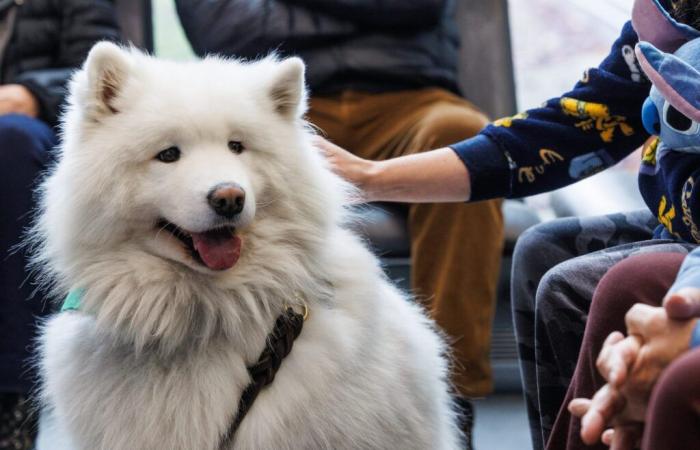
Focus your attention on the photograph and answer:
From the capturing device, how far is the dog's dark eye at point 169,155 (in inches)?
52.0

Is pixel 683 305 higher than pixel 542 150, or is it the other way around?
pixel 683 305

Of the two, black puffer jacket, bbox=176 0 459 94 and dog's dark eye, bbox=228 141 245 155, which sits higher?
dog's dark eye, bbox=228 141 245 155

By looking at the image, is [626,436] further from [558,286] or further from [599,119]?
[599,119]

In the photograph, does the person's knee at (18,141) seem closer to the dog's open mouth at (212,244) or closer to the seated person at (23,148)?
the seated person at (23,148)

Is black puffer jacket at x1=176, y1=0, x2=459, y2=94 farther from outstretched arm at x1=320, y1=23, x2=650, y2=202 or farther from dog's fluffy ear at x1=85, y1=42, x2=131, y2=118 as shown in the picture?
dog's fluffy ear at x1=85, y1=42, x2=131, y2=118

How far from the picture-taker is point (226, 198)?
1235 millimetres

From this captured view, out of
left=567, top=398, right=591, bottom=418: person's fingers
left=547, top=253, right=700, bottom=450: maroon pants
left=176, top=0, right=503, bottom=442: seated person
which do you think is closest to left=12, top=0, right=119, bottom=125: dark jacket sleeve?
left=176, top=0, right=503, bottom=442: seated person

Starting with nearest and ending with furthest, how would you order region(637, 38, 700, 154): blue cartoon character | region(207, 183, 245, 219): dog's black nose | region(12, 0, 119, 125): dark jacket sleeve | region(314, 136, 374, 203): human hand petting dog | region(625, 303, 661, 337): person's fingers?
region(625, 303, 661, 337): person's fingers
region(637, 38, 700, 154): blue cartoon character
region(207, 183, 245, 219): dog's black nose
region(314, 136, 374, 203): human hand petting dog
region(12, 0, 119, 125): dark jacket sleeve

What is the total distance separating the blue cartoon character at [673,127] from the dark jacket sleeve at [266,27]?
4.74ft

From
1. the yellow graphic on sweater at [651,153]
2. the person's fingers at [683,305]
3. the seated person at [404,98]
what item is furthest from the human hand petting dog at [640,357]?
the seated person at [404,98]

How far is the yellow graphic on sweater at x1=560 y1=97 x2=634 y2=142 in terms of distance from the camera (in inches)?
60.4

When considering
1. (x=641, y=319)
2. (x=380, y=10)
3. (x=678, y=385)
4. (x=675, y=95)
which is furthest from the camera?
(x=380, y=10)

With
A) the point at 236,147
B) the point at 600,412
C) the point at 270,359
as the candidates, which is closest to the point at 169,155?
the point at 236,147

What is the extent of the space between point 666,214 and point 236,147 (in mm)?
683
